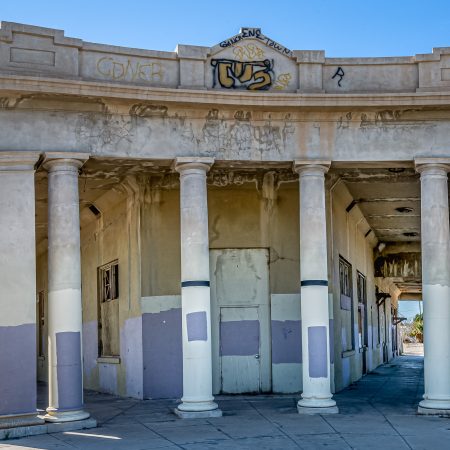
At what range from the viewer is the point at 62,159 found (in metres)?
14.0

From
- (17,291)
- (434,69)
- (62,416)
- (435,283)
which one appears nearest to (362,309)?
(435,283)

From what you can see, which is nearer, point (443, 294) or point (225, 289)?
point (443, 294)

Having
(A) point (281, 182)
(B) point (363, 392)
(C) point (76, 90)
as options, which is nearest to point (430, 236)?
(A) point (281, 182)

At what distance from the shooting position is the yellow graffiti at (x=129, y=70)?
14625 mm

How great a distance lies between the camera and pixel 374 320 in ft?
100

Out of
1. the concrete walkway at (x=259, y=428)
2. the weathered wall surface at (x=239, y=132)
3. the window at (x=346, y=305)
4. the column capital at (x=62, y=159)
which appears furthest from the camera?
the window at (x=346, y=305)

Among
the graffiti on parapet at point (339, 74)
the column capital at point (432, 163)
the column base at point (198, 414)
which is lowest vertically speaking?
the column base at point (198, 414)

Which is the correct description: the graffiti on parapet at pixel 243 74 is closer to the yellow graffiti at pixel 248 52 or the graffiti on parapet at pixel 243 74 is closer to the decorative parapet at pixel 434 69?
the yellow graffiti at pixel 248 52

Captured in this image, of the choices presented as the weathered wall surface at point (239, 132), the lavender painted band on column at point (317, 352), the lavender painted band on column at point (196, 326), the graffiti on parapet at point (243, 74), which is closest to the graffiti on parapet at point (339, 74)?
the weathered wall surface at point (239, 132)

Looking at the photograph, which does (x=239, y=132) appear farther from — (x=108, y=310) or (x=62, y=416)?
(x=108, y=310)

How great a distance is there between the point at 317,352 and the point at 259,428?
7.19 feet

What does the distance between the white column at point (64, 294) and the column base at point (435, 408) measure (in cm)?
617

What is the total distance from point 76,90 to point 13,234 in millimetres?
2757

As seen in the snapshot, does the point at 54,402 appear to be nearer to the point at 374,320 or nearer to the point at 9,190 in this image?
the point at 9,190
